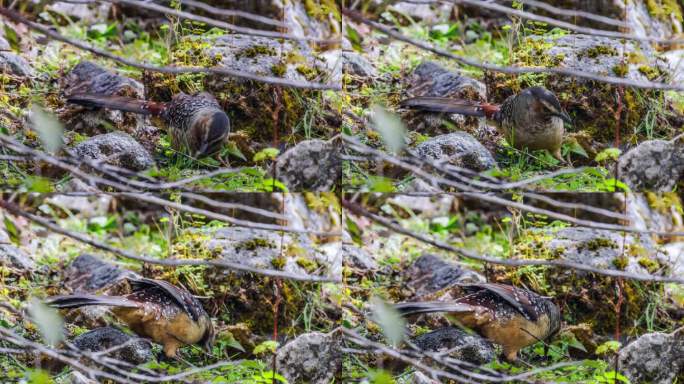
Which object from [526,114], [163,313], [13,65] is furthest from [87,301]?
[526,114]

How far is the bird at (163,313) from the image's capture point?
280cm

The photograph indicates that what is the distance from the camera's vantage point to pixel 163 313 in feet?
9.35

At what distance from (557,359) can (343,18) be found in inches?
65.0

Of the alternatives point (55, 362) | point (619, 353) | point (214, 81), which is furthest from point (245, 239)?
point (619, 353)

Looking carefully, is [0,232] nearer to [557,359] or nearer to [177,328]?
[177,328]

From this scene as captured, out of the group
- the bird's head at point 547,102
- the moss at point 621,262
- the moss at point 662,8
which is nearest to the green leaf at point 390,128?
the bird's head at point 547,102

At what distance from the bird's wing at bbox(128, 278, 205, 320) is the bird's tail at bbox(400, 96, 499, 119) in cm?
119

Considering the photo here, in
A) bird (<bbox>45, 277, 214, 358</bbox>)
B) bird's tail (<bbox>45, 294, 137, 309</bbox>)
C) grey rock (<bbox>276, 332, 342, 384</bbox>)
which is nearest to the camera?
bird's tail (<bbox>45, 294, 137, 309</bbox>)

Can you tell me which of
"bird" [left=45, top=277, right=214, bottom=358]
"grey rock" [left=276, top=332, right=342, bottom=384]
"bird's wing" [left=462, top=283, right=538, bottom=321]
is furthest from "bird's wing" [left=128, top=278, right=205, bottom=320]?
"bird's wing" [left=462, top=283, right=538, bottom=321]

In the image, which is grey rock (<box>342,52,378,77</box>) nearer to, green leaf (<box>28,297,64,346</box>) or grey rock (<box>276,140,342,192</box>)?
grey rock (<box>276,140,342,192</box>)

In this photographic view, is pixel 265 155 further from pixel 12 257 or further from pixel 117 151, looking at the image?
pixel 12 257

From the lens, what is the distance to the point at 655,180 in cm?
291

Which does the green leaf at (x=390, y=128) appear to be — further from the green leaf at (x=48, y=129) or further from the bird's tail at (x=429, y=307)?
the green leaf at (x=48, y=129)

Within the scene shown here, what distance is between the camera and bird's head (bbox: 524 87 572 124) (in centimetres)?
278
